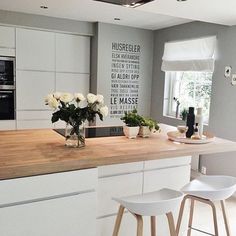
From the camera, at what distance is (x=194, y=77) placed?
456cm

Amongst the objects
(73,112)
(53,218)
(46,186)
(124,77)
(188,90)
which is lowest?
(53,218)

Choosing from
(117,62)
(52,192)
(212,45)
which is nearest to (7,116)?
(117,62)

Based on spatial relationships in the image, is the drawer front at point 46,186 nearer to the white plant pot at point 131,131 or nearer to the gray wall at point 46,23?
the white plant pot at point 131,131

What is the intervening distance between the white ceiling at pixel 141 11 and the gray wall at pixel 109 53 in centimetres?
16

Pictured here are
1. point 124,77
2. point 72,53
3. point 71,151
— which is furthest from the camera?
point 124,77

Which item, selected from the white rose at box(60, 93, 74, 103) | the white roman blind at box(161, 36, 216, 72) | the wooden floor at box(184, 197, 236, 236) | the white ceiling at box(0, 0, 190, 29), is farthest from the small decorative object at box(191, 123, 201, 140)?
the white ceiling at box(0, 0, 190, 29)

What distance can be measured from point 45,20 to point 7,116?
1598mm

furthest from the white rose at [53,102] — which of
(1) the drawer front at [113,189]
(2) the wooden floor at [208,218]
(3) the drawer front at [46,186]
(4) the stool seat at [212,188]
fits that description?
(2) the wooden floor at [208,218]

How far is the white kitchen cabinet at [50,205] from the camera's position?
5.32ft

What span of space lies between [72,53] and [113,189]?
309cm

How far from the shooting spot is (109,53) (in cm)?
477

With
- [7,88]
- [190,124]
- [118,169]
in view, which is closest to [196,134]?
[190,124]

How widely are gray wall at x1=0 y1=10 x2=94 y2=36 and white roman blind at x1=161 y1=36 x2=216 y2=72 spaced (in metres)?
1.37

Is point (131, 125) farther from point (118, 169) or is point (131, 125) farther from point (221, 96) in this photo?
point (221, 96)
